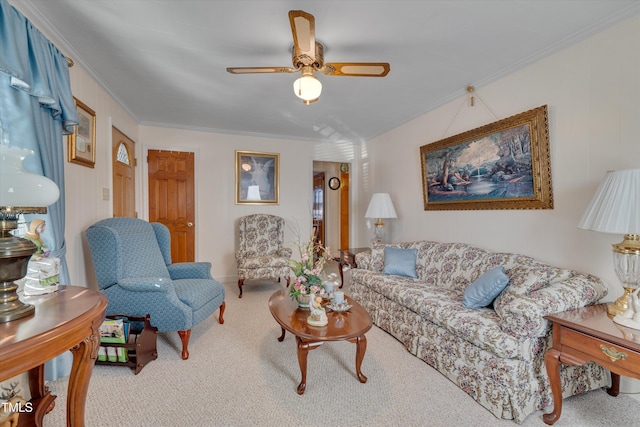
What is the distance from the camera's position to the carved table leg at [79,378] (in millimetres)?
1130

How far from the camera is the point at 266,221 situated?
4.39 m

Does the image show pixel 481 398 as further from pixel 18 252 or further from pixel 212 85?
pixel 212 85

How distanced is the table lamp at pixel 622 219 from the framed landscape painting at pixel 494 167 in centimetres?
67

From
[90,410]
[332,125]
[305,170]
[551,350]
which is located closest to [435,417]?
[551,350]

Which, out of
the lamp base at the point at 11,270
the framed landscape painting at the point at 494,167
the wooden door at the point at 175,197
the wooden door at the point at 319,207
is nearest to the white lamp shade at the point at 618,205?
the framed landscape painting at the point at 494,167

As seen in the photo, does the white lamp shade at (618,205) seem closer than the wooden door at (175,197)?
Yes

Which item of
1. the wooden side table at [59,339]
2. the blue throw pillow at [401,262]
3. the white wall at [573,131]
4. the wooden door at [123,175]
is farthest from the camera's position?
the wooden door at [123,175]

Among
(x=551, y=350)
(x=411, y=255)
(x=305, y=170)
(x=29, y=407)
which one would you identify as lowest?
(x=29, y=407)

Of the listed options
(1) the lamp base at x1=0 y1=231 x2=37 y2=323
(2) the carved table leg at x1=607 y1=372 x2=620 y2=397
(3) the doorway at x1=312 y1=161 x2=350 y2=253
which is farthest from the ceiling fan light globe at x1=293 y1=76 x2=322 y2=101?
(3) the doorway at x1=312 y1=161 x2=350 y2=253

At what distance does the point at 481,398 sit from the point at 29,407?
2.51 m

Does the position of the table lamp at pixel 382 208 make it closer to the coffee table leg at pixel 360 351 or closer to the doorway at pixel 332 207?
the coffee table leg at pixel 360 351

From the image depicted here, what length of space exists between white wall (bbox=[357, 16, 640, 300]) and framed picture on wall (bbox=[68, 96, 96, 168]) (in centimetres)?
359

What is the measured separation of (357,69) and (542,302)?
1.89 meters

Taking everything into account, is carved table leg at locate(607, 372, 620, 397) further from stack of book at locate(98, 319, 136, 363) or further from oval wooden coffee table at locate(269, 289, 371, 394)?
stack of book at locate(98, 319, 136, 363)
